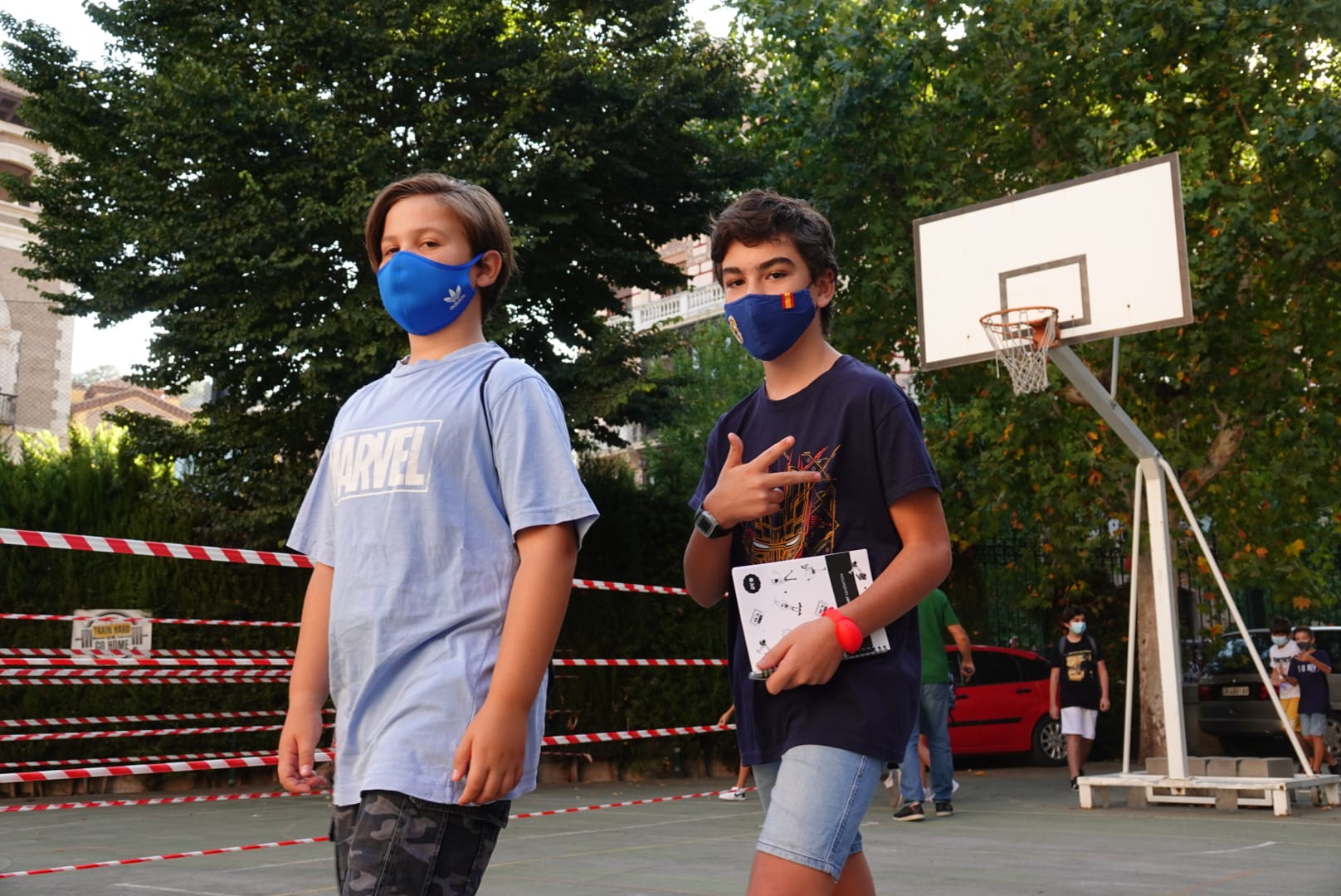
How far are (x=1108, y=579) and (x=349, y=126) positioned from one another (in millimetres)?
14374

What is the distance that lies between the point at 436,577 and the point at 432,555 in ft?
0.14

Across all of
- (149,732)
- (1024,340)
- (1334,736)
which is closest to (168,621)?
(149,732)

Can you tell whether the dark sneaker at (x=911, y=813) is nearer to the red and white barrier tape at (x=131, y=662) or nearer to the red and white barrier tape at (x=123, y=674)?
the red and white barrier tape at (x=131, y=662)

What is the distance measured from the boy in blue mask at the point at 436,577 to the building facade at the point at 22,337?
1213 inches

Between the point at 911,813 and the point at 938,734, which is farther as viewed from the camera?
the point at 938,734

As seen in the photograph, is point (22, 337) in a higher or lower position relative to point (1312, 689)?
higher

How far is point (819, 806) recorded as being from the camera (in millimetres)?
2836

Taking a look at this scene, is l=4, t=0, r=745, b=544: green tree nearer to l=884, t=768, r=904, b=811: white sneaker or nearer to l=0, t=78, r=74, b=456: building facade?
l=884, t=768, r=904, b=811: white sneaker

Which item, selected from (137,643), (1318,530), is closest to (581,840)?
(137,643)

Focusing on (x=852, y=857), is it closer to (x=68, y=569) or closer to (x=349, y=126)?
(x=349, y=126)

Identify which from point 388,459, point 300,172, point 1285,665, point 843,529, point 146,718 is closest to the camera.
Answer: point 388,459

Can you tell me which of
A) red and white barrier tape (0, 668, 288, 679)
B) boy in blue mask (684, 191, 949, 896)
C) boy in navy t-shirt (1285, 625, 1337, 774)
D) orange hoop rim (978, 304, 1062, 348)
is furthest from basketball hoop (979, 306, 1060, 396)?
boy in blue mask (684, 191, 949, 896)

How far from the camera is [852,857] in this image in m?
3.15

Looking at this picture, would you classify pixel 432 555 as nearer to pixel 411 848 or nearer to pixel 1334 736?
pixel 411 848
